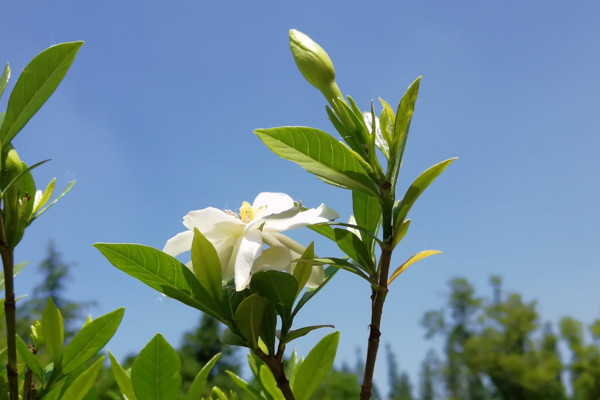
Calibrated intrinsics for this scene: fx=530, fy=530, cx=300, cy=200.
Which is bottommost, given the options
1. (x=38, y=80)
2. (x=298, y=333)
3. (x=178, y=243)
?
(x=298, y=333)

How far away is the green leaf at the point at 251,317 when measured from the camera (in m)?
0.68

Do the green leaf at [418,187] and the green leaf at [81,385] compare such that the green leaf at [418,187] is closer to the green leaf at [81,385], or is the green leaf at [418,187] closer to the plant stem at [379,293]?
the plant stem at [379,293]

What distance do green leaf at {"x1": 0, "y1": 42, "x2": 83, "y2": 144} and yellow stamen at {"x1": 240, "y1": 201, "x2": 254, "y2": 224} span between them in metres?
0.35

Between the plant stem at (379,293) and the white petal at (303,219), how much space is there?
0.08 m

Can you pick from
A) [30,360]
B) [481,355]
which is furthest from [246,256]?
[481,355]

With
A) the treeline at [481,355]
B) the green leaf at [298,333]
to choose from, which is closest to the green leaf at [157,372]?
the green leaf at [298,333]

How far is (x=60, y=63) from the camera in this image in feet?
2.68

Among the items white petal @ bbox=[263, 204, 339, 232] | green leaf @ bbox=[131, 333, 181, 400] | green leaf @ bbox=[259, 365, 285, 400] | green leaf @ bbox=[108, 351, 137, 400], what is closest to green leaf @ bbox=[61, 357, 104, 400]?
green leaf @ bbox=[108, 351, 137, 400]

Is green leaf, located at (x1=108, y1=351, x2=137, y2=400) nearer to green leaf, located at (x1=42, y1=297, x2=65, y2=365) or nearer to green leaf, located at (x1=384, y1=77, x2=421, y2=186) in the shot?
green leaf, located at (x1=42, y1=297, x2=65, y2=365)

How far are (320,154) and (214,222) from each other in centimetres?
17

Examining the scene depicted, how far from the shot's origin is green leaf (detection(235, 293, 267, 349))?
2.22ft

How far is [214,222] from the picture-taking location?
2.37 feet

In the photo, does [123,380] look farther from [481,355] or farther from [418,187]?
[481,355]

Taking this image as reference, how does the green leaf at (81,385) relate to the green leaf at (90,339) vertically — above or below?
below
